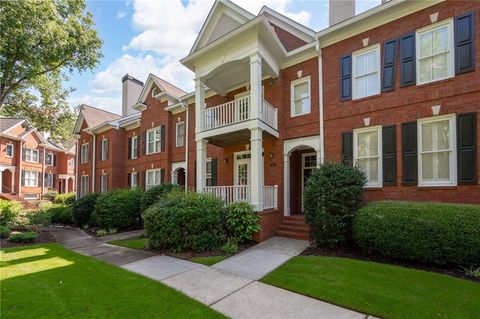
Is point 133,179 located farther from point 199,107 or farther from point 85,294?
point 85,294

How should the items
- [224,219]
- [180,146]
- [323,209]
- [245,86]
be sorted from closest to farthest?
[323,209], [224,219], [245,86], [180,146]

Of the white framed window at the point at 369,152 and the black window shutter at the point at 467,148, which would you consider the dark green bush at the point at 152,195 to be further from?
the black window shutter at the point at 467,148

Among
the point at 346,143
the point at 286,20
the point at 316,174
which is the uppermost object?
the point at 286,20

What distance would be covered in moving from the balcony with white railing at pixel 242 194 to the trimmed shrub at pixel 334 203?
2.45 m

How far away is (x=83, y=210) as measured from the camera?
16.0m

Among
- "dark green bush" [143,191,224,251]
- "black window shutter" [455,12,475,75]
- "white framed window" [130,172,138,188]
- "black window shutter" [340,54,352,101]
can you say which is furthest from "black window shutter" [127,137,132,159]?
"black window shutter" [455,12,475,75]

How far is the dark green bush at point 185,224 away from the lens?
27.5 feet

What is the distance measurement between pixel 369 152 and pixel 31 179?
3855 cm

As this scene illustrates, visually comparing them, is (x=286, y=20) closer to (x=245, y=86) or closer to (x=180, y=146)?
(x=245, y=86)

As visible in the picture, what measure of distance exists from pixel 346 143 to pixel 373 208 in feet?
9.90

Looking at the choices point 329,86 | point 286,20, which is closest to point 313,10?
point 286,20

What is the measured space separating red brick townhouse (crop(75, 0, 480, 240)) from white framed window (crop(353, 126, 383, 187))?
34 mm

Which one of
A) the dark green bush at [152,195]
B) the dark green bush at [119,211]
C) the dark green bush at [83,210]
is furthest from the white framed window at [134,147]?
the dark green bush at [152,195]

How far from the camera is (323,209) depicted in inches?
312
